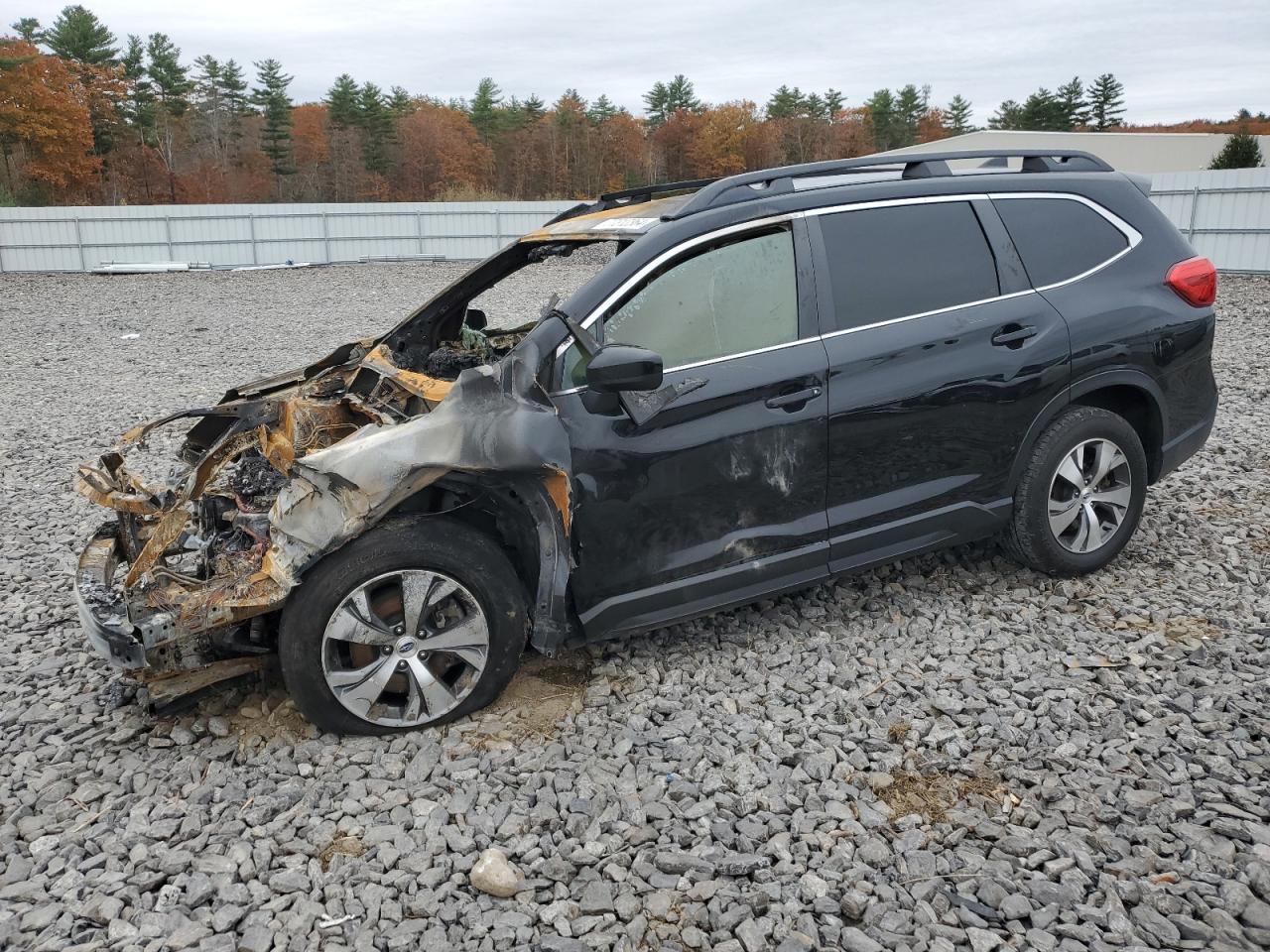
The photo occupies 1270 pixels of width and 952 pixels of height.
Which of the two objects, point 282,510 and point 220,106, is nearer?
point 282,510

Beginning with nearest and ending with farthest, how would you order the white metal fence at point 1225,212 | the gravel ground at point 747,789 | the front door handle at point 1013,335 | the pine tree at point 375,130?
the gravel ground at point 747,789 → the front door handle at point 1013,335 → the white metal fence at point 1225,212 → the pine tree at point 375,130

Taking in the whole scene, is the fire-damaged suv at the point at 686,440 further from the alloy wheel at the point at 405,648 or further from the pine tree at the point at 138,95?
the pine tree at the point at 138,95

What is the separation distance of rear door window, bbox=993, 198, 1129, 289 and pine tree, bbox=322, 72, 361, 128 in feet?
191

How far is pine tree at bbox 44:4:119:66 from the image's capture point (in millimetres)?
50312

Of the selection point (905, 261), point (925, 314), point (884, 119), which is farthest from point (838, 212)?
point (884, 119)

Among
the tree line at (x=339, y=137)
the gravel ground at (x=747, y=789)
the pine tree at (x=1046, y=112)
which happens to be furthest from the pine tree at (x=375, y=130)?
the gravel ground at (x=747, y=789)

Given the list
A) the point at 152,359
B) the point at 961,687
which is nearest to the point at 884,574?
the point at 961,687

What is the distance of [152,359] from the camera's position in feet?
40.2

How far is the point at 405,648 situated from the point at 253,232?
84.0ft

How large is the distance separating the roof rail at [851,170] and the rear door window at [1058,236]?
268 mm

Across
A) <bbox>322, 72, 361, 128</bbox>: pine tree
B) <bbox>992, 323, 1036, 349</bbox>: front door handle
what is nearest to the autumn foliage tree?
<bbox>322, 72, 361, 128</bbox>: pine tree

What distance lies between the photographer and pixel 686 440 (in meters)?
3.62

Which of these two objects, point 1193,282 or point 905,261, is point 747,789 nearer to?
point 905,261

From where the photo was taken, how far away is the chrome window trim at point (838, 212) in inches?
143
